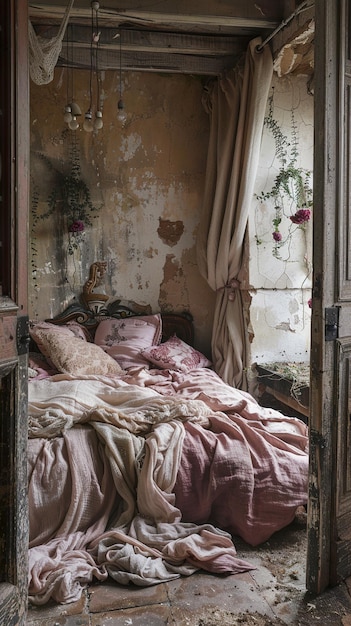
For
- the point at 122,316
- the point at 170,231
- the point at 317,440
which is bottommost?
the point at 317,440

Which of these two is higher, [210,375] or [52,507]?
[210,375]

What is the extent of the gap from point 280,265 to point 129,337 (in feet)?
4.67

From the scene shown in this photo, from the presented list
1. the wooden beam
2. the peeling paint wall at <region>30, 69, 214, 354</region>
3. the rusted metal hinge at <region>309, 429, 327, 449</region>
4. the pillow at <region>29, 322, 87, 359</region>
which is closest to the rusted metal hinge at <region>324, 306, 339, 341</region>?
the rusted metal hinge at <region>309, 429, 327, 449</region>

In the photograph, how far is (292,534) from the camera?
2.79m

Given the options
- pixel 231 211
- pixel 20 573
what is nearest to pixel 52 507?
pixel 20 573

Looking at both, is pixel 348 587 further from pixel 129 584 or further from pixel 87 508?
pixel 87 508

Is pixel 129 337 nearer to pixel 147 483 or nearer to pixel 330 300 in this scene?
pixel 147 483

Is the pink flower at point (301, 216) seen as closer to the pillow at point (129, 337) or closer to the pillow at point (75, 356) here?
the pillow at point (129, 337)

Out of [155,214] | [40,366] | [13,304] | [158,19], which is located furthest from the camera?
[155,214]

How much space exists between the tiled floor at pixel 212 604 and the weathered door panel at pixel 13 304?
350 millimetres

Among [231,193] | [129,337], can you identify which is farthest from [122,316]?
[231,193]

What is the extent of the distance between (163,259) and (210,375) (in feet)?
4.47

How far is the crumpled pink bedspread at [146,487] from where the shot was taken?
240 centimetres

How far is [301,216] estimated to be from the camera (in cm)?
422
